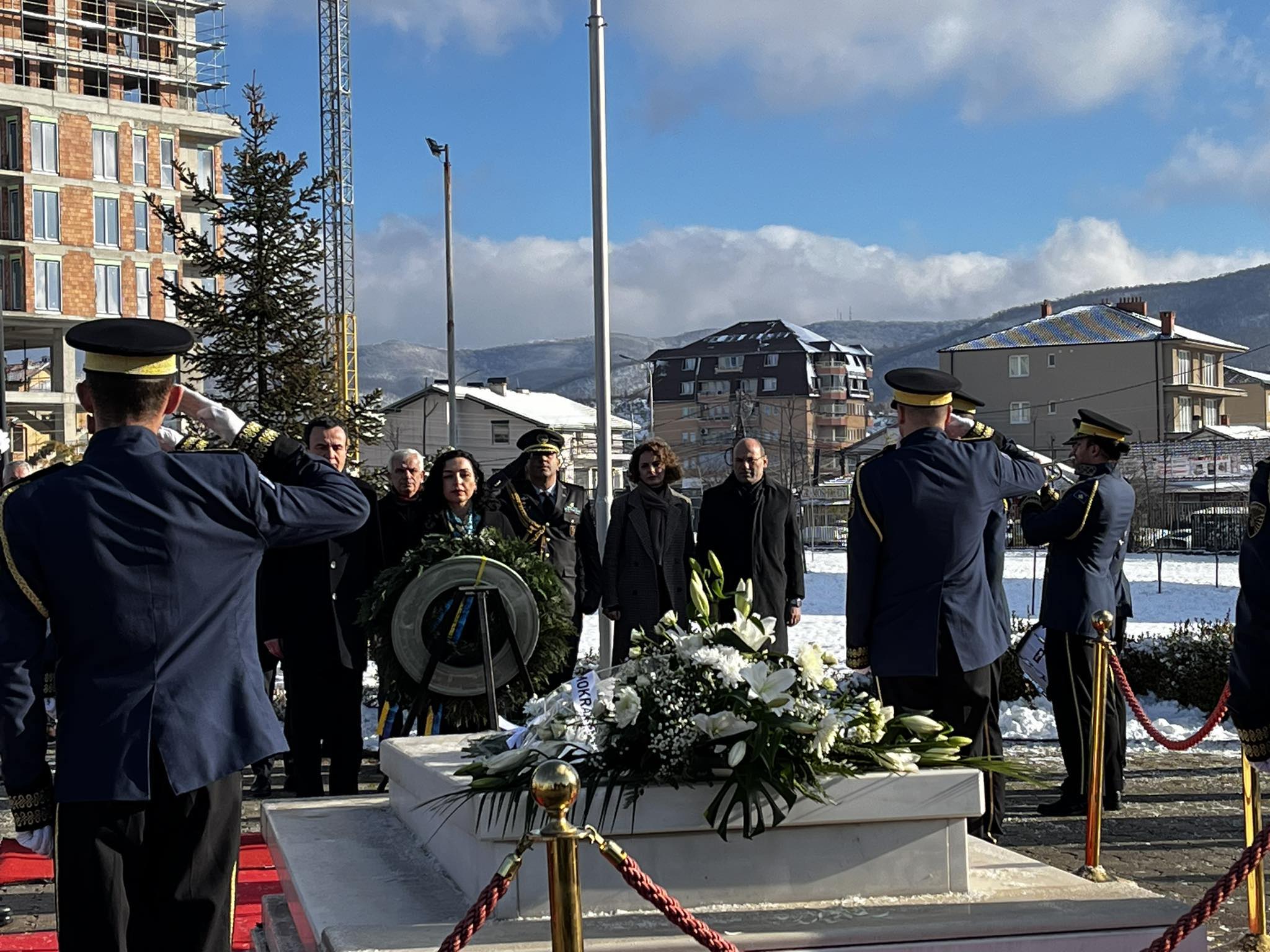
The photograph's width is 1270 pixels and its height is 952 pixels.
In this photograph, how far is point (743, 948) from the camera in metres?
4.19

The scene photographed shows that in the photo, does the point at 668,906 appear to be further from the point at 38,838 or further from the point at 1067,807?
the point at 1067,807

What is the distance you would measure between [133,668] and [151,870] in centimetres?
59

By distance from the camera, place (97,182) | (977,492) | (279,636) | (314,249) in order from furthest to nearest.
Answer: (97,182) → (314,249) → (279,636) → (977,492)

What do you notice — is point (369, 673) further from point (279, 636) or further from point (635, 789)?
point (635, 789)

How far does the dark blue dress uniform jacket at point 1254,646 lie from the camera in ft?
14.9

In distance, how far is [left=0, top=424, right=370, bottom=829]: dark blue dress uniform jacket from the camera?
3.96 m

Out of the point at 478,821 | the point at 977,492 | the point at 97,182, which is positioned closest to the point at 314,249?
the point at 977,492

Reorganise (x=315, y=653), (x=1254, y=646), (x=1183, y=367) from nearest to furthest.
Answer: (x=1254, y=646), (x=315, y=653), (x=1183, y=367)

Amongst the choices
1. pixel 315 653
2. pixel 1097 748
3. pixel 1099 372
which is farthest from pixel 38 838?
pixel 1099 372

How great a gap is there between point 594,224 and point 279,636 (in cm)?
710

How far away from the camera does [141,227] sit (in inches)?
2623

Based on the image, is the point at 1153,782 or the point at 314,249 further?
the point at 314,249

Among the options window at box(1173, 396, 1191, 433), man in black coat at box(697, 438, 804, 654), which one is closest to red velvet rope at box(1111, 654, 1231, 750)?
man in black coat at box(697, 438, 804, 654)

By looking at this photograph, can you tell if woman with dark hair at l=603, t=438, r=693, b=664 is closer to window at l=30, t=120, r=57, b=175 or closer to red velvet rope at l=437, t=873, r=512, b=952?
red velvet rope at l=437, t=873, r=512, b=952
